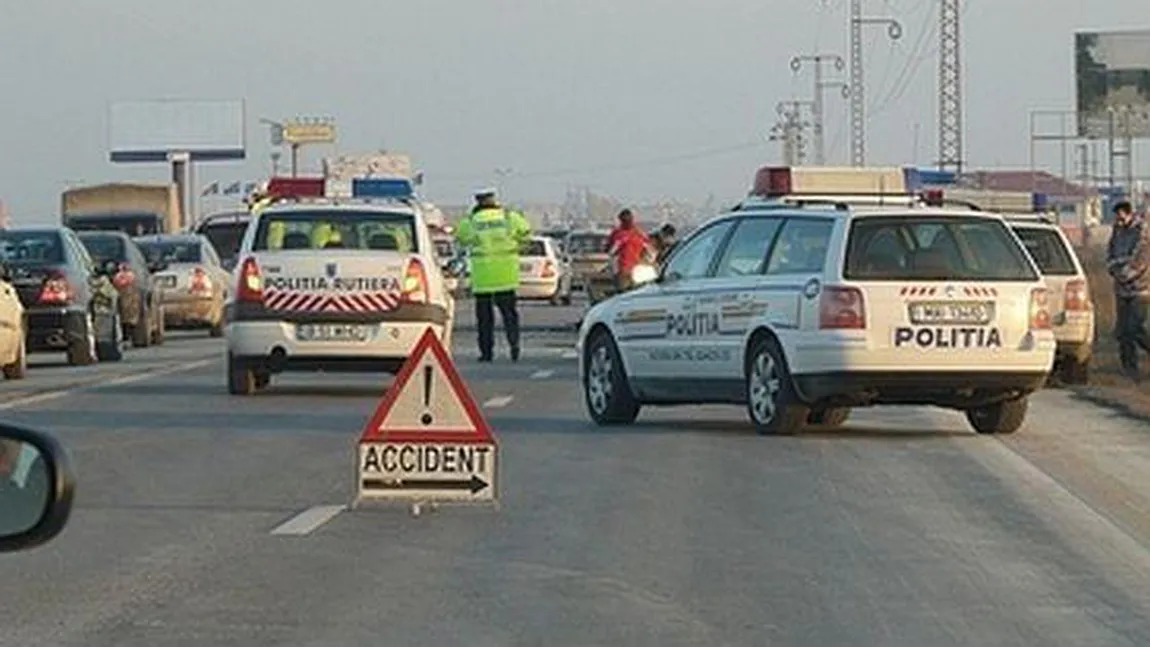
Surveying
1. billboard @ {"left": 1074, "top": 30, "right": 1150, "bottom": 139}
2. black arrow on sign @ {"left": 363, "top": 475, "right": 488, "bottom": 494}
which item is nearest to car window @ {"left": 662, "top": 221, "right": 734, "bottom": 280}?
black arrow on sign @ {"left": 363, "top": 475, "right": 488, "bottom": 494}

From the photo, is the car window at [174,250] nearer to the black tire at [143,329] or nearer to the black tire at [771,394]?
the black tire at [143,329]

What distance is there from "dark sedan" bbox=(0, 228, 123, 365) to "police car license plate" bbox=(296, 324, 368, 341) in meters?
6.71

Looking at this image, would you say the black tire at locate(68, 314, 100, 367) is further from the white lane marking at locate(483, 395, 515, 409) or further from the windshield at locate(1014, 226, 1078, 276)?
the windshield at locate(1014, 226, 1078, 276)

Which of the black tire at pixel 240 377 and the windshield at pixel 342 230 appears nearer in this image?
the black tire at pixel 240 377

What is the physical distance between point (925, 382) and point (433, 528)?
5822 millimetres

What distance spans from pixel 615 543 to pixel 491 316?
55.8 feet

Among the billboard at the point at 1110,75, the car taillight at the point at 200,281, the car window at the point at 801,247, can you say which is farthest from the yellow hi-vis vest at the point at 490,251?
the billboard at the point at 1110,75

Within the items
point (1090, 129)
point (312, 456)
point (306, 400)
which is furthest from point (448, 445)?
point (1090, 129)

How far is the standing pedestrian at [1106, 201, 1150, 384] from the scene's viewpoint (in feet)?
88.4

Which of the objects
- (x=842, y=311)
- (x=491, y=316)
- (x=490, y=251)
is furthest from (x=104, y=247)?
(x=842, y=311)

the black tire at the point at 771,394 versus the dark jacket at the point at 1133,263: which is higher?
the dark jacket at the point at 1133,263

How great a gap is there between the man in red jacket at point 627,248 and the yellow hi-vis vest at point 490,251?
6.52 feet

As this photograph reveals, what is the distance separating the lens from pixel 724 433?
1905 centimetres

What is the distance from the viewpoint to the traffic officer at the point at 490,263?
95.5 ft
